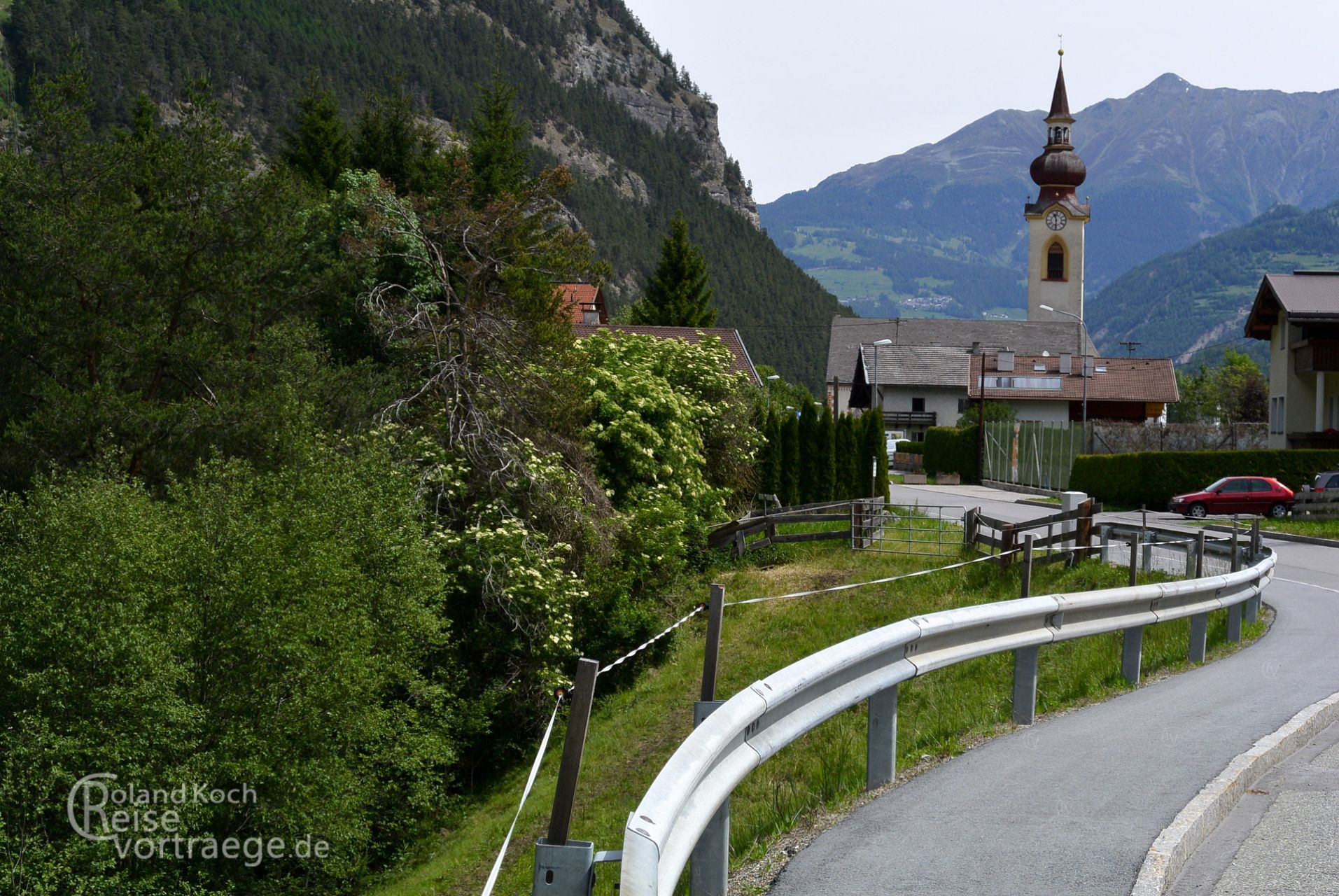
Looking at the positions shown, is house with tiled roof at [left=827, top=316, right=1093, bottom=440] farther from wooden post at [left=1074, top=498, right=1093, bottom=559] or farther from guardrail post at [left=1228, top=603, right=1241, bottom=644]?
guardrail post at [left=1228, top=603, right=1241, bottom=644]

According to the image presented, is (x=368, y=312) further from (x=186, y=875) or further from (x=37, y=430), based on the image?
(x=186, y=875)

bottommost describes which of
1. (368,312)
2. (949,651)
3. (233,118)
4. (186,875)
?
(186,875)

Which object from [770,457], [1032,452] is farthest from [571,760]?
[1032,452]

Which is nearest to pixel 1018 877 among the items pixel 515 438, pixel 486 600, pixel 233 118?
pixel 486 600

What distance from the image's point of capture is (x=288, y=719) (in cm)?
1828

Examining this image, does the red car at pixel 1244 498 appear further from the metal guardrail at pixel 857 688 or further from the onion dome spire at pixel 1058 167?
the onion dome spire at pixel 1058 167

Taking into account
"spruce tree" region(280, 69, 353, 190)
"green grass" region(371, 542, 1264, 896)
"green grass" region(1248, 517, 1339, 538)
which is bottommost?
"green grass" region(371, 542, 1264, 896)

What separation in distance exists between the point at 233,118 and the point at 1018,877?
527 feet

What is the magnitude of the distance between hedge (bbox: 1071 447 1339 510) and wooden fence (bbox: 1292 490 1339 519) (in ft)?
10.2

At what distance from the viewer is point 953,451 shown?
6562 centimetres

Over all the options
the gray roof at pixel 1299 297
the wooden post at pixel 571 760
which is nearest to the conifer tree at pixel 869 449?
the gray roof at pixel 1299 297

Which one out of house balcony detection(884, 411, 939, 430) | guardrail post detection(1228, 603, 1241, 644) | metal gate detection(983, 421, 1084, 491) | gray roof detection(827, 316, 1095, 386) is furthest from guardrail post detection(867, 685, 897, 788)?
gray roof detection(827, 316, 1095, 386)

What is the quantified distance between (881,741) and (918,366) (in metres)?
86.2

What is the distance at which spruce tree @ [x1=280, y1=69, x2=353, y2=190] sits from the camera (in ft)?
151
